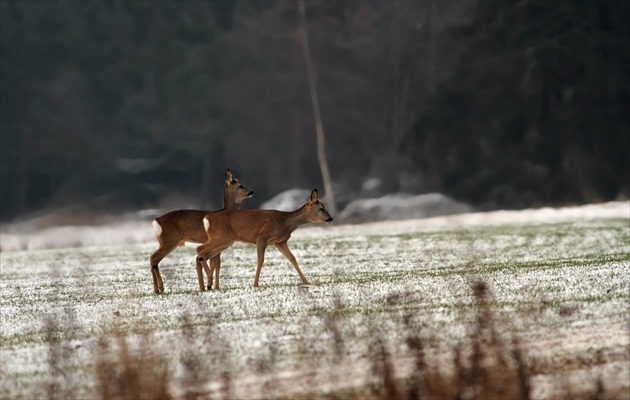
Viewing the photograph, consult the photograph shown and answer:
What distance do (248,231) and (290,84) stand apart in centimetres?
1752

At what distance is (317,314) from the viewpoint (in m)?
11.7

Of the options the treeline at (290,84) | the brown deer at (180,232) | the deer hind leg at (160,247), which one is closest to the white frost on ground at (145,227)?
the treeline at (290,84)

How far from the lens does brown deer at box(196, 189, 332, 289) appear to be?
15.1 metres

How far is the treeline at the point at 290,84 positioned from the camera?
3186cm

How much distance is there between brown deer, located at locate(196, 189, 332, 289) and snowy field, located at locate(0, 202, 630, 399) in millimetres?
415

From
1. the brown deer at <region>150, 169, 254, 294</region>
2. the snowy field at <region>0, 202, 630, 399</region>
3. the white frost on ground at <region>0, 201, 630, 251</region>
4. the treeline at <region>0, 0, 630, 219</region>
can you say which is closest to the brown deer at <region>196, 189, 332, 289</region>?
the brown deer at <region>150, 169, 254, 294</region>

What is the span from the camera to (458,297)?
12.6 m

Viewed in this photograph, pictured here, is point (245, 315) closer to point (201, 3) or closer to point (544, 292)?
point (544, 292)

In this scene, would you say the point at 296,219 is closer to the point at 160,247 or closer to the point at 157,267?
the point at 160,247

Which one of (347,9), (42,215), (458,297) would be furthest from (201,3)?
(458,297)

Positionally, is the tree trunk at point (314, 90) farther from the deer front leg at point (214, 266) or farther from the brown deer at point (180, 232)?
the deer front leg at point (214, 266)

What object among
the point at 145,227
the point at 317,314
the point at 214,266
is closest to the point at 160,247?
the point at 214,266

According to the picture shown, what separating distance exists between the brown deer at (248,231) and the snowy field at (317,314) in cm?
42

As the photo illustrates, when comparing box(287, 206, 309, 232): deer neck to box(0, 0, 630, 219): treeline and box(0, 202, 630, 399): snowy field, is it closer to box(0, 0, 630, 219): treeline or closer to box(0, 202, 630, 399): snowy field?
box(0, 202, 630, 399): snowy field
